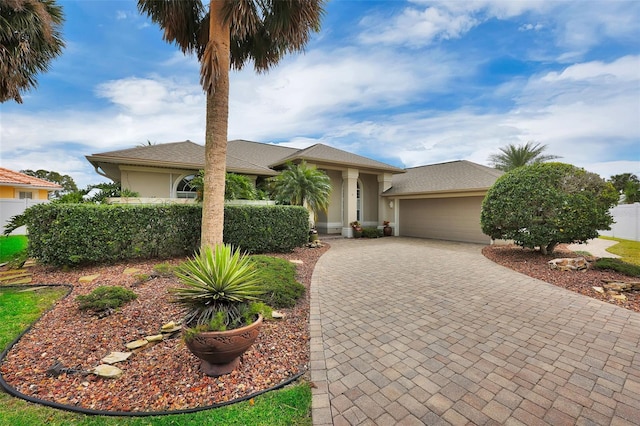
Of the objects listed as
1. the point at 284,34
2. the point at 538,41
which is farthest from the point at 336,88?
the point at 538,41

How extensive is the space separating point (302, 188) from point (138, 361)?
363 inches

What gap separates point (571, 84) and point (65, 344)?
14518mm

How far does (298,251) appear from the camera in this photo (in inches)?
407

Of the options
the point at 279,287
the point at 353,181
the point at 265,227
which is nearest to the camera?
the point at 279,287

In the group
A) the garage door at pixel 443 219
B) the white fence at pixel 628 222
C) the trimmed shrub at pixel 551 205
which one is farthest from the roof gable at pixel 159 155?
the white fence at pixel 628 222

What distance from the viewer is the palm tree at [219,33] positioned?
18.7 feet

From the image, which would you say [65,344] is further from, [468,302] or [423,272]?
[423,272]

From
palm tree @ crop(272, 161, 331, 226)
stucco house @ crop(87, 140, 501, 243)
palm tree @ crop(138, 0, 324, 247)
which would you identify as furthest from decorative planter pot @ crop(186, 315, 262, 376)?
palm tree @ crop(272, 161, 331, 226)

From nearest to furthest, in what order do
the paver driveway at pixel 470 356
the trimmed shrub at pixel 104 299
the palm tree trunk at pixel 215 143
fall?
the paver driveway at pixel 470 356
the trimmed shrub at pixel 104 299
the palm tree trunk at pixel 215 143

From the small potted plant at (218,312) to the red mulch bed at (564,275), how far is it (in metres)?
6.83

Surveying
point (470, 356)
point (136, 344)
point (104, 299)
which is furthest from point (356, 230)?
point (136, 344)

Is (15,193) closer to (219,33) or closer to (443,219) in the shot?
(219,33)

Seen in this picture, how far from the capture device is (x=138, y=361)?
3.04 metres

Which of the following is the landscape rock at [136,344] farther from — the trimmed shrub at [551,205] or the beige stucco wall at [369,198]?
the beige stucco wall at [369,198]
